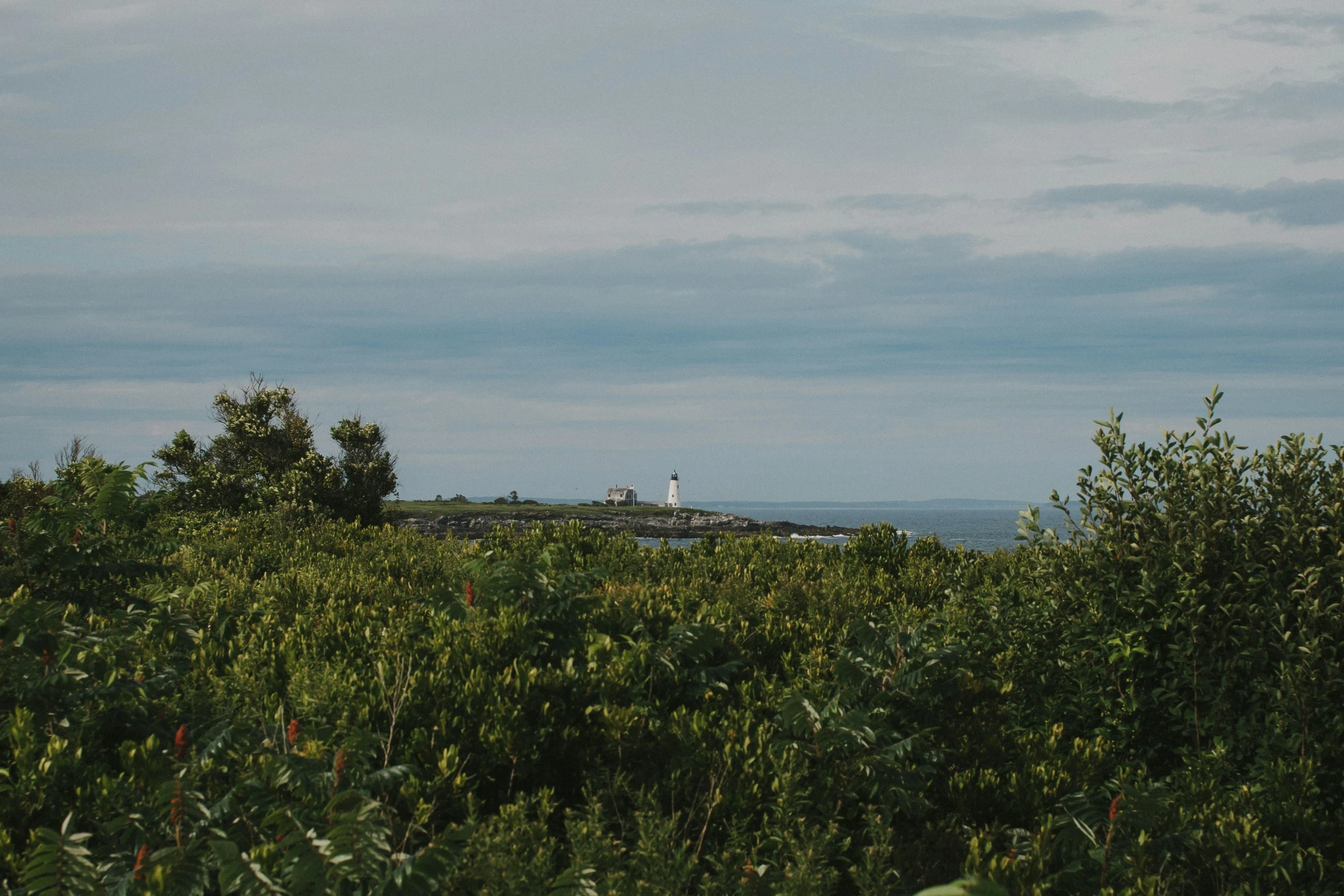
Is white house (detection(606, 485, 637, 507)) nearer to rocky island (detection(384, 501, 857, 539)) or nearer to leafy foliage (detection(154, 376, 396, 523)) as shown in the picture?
rocky island (detection(384, 501, 857, 539))

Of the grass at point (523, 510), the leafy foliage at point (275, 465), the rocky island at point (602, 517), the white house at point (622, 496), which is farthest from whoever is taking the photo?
the white house at point (622, 496)

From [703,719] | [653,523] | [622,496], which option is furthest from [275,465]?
[622,496]

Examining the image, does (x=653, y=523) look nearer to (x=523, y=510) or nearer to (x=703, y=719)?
(x=523, y=510)

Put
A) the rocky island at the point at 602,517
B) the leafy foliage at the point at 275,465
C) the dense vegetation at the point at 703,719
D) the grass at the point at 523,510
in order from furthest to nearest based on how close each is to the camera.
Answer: the grass at the point at 523,510
the rocky island at the point at 602,517
the leafy foliage at the point at 275,465
the dense vegetation at the point at 703,719

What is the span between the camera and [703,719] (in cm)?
536

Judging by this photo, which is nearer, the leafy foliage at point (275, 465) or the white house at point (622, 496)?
the leafy foliage at point (275, 465)

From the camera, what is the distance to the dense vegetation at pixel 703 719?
14.0 feet

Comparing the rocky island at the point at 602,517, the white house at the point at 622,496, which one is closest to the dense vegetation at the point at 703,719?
the rocky island at the point at 602,517

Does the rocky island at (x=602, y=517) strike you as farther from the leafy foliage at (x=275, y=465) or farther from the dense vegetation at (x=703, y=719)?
the dense vegetation at (x=703, y=719)

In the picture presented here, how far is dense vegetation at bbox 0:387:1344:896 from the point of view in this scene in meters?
4.26

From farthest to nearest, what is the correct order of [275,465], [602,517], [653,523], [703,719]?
[602,517]
[653,523]
[275,465]
[703,719]

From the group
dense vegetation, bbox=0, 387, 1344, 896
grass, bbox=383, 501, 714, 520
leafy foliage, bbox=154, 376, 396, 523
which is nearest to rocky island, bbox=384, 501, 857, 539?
grass, bbox=383, 501, 714, 520

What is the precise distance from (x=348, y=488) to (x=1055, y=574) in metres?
22.3

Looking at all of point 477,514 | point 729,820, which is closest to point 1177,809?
point 729,820
